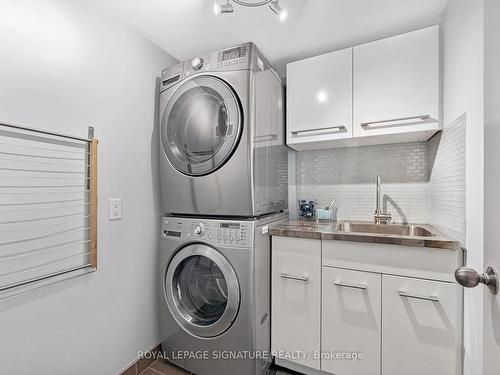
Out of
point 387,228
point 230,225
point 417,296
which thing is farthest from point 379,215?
point 230,225

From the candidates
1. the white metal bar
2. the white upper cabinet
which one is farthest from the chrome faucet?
the white metal bar

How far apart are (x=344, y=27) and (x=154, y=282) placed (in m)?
2.19

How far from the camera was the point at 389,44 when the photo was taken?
1.60m

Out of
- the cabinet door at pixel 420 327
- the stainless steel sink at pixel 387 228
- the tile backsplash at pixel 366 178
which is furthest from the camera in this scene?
the tile backsplash at pixel 366 178

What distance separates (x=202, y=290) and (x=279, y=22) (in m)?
1.85

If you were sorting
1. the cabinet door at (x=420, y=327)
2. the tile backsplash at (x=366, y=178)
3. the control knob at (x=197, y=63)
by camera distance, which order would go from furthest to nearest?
the tile backsplash at (x=366, y=178) → the control knob at (x=197, y=63) → the cabinet door at (x=420, y=327)

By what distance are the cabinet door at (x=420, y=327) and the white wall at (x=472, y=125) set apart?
0.19 feet

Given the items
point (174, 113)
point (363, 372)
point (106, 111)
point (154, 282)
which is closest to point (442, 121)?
point (363, 372)

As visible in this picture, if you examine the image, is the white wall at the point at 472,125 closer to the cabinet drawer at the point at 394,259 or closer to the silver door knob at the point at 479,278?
the cabinet drawer at the point at 394,259

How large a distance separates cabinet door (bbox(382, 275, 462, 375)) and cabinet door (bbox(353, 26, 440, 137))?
95 centimetres

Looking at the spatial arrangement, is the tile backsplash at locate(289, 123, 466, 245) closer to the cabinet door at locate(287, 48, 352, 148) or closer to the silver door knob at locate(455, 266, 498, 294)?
the cabinet door at locate(287, 48, 352, 148)

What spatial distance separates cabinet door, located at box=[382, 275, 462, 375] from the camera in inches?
47.8

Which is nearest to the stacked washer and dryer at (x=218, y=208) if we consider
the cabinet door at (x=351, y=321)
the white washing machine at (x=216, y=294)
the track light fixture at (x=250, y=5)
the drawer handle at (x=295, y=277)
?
the white washing machine at (x=216, y=294)

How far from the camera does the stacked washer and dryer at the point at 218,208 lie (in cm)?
146
